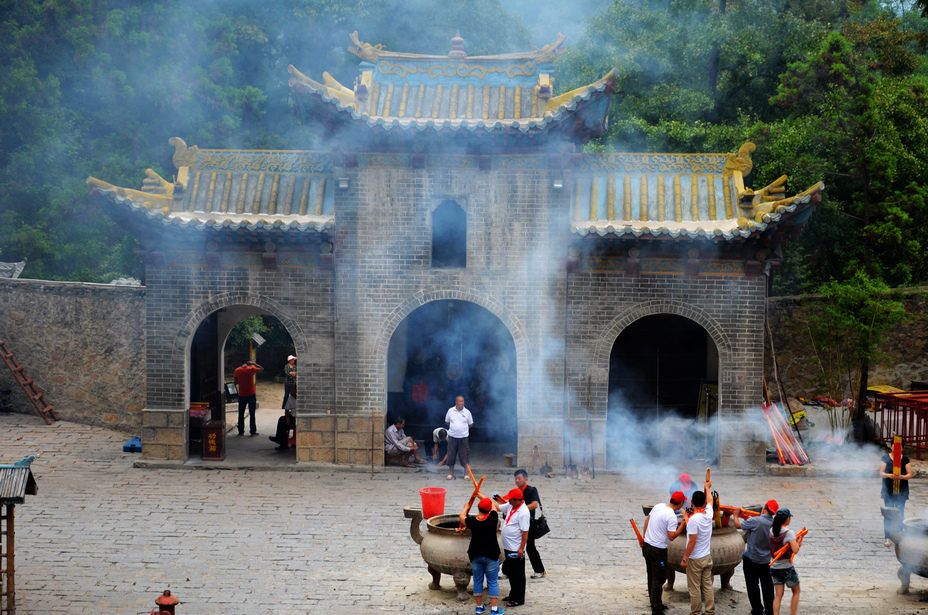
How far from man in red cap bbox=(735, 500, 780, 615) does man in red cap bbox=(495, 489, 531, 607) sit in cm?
236

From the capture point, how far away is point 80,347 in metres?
19.3

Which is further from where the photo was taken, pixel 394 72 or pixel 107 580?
pixel 394 72

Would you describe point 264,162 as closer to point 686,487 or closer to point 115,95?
point 686,487

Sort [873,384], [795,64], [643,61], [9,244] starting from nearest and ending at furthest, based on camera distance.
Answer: [873,384] < [795,64] < [643,61] < [9,244]

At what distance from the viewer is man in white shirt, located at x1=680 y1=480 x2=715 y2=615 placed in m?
9.07

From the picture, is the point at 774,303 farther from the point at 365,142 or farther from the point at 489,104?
the point at 365,142

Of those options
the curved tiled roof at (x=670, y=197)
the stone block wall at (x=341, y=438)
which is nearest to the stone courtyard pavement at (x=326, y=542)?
the stone block wall at (x=341, y=438)

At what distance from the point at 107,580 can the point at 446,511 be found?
483cm

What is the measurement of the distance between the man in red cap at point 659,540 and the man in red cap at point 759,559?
696 millimetres

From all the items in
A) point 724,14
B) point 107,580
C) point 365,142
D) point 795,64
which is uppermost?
point 724,14

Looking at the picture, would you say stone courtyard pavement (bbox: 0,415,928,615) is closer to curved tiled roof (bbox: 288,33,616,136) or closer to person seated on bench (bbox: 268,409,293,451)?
person seated on bench (bbox: 268,409,293,451)

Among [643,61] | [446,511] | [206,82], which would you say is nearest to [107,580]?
[446,511]

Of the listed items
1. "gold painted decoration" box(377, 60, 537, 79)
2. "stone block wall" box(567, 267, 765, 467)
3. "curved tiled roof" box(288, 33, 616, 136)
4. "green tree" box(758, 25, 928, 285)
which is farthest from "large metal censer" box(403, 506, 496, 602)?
"green tree" box(758, 25, 928, 285)

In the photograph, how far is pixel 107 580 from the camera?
10.2m
